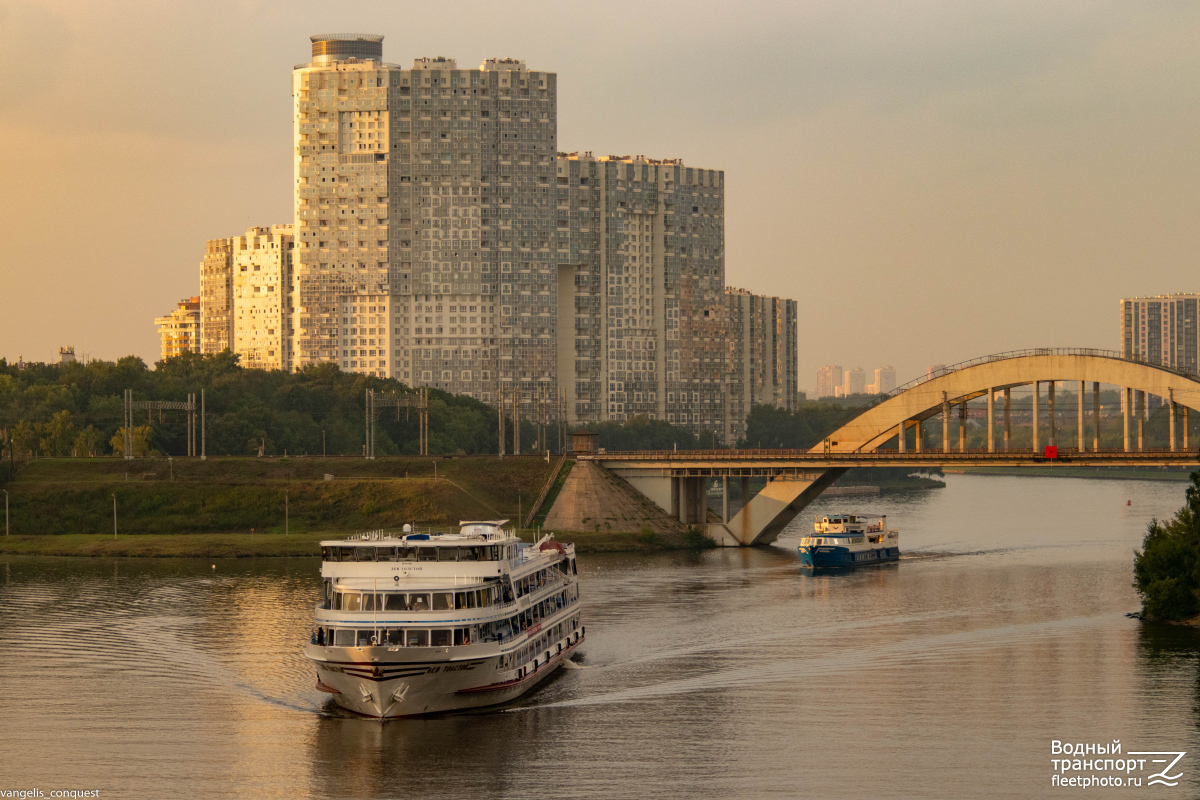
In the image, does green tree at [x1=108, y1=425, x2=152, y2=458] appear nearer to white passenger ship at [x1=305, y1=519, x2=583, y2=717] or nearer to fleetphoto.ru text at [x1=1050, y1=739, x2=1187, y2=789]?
white passenger ship at [x1=305, y1=519, x2=583, y2=717]

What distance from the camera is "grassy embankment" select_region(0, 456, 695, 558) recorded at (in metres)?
118

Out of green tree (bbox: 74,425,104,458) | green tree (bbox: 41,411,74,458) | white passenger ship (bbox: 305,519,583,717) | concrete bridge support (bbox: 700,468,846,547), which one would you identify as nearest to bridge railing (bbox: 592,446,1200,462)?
concrete bridge support (bbox: 700,468,846,547)

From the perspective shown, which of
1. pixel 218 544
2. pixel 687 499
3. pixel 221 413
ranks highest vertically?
pixel 221 413

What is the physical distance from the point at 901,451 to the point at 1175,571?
4791 cm

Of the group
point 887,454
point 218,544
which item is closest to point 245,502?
point 218,544

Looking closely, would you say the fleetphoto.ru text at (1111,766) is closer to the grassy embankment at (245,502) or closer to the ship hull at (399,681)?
the ship hull at (399,681)

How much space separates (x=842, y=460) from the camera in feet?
396

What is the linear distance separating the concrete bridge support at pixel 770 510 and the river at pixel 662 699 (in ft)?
95.6

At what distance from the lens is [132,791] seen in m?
43.2

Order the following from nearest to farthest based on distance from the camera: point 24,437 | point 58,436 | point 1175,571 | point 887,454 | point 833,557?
point 1175,571
point 833,557
point 887,454
point 24,437
point 58,436

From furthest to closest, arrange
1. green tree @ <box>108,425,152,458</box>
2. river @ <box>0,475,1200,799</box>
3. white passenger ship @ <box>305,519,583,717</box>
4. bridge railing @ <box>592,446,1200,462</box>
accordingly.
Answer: green tree @ <box>108,425,152,458</box> < bridge railing @ <box>592,446,1200,462</box> < white passenger ship @ <box>305,519,583,717</box> < river @ <box>0,475,1200,799</box>

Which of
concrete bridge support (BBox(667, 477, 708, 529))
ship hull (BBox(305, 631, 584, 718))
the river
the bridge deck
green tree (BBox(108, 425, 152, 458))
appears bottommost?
the river

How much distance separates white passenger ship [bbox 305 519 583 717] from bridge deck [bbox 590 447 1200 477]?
211 feet

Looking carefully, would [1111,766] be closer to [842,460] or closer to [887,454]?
[887,454]
